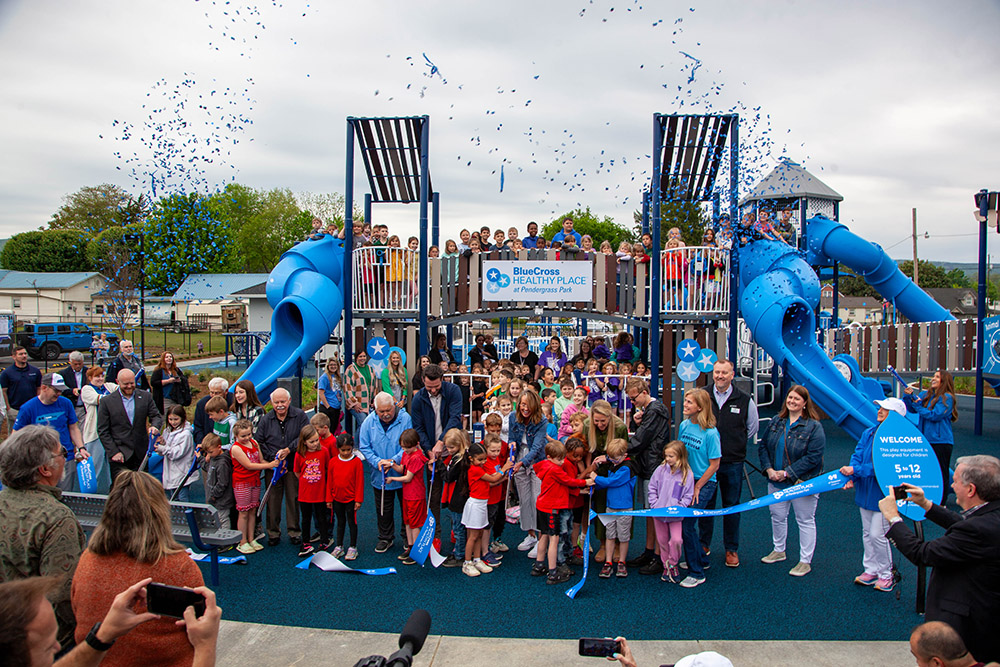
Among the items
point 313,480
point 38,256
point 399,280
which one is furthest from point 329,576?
point 38,256

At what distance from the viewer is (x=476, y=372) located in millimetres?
11273

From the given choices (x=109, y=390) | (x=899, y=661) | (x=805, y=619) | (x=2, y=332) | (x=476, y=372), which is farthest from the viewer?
(x=2, y=332)

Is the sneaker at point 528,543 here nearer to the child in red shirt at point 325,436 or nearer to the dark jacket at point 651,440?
the dark jacket at point 651,440

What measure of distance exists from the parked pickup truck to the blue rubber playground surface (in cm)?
2481

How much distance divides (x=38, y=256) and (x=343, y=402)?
68.1 metres

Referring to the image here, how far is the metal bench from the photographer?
5531mm

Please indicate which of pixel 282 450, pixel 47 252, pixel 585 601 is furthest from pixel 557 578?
pixel 47 252

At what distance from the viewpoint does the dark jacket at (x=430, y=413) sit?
7195 mm

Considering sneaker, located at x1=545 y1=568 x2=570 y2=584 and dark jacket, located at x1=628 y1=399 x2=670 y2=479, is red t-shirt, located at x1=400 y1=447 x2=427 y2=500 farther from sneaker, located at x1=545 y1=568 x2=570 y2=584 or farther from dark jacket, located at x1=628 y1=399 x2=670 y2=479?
dark jacket, located at x1=628 y1=399 x2=670 y2=479

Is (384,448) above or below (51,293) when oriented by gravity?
below

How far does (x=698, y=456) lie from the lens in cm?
604

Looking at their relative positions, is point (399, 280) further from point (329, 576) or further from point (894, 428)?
point (894, 428)

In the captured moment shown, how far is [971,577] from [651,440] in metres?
Answer: 3.12

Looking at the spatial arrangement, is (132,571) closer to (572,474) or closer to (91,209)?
(572,474)
